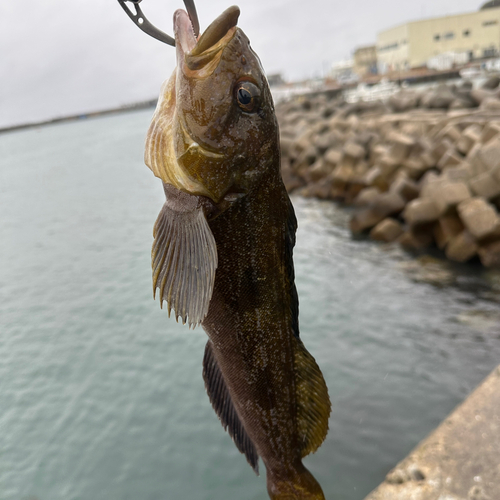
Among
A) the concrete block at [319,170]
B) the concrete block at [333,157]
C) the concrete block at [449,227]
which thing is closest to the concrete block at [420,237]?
the concrete block at [449,227]

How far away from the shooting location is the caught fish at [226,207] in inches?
59.7

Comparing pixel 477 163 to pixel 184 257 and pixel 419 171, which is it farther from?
pixel 184 257

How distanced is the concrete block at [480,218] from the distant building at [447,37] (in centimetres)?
5059

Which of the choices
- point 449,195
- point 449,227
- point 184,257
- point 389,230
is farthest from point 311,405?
point 389,230

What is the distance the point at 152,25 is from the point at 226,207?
662 mm

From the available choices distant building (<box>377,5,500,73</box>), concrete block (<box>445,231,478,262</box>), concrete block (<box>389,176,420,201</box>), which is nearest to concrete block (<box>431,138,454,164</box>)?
concrete block (<box>389,176,420,201</box>)

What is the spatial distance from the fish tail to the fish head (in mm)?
1168

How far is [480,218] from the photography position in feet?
25.8

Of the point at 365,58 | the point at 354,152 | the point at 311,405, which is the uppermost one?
the point at 365,58

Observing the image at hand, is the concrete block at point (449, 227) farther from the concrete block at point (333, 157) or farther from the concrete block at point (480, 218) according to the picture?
the concrete block at point (333, 157)

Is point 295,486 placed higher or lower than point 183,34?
lower

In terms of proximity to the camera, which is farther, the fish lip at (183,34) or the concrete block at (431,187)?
the concrete block at (431,187)

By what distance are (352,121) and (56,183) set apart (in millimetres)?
18245

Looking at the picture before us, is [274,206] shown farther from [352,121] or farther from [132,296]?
[352,121]
